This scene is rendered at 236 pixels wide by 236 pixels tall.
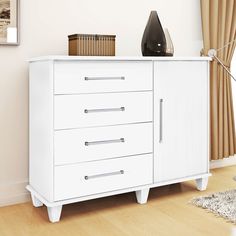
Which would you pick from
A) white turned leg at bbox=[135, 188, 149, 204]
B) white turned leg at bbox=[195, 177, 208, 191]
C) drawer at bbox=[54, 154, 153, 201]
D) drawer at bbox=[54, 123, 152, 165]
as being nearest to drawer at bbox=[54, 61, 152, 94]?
drawer at bbox=[54, 123, 152, 165]

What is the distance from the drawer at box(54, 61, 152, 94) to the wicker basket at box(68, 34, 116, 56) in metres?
0.12

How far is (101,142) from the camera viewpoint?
2.29 meters

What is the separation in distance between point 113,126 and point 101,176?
0.29m

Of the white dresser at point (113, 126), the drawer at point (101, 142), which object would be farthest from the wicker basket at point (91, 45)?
the drawer at point (101, 142)

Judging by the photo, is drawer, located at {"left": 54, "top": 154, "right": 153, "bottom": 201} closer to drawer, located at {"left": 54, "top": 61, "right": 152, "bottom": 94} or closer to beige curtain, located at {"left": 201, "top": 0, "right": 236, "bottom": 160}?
drawer, located at {"left": 54, "top": 61, "right": 152, "bottom": 94}

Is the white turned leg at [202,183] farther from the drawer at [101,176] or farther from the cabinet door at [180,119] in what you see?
the drawer at [101,176]

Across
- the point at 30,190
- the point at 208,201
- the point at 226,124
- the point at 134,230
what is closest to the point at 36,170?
the point at 30,190

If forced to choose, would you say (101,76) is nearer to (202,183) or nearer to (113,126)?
(113,126)

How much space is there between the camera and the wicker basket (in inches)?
91.1

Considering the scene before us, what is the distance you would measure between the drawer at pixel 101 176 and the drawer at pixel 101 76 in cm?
42

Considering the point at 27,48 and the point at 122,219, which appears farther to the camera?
the point at 27,48

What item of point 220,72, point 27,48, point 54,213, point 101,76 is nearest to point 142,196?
point 54,213

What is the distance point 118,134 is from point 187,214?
1.99ft

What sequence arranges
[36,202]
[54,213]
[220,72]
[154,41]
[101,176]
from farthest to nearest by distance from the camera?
[220,72]
[154,41]
[36,202]
[101,176]
[54,213]
